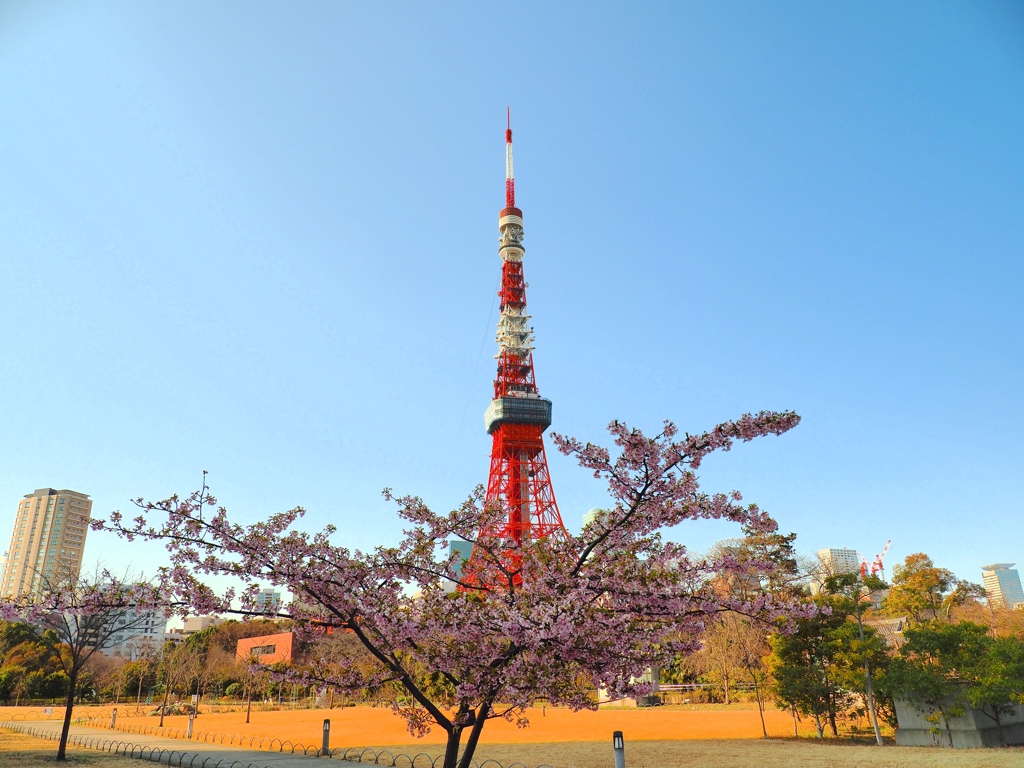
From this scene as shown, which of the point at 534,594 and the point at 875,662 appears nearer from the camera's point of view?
the point at 534,594

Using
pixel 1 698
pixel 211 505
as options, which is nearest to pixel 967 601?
pixel 211 505

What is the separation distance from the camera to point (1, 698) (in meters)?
41.7

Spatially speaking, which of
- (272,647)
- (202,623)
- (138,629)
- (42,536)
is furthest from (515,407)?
(42,536)

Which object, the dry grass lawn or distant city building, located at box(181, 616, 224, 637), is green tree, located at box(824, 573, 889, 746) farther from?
the dry grass lawn

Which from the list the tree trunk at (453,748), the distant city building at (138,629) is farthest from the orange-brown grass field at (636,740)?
the tree trunk at (453,748)

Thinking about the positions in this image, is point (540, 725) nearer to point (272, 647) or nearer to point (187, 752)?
point (187, 752)

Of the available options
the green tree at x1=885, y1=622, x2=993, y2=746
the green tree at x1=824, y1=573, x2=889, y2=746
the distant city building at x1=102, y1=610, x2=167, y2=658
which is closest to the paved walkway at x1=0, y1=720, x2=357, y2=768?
the distant city building at x1=102, y1=610, x2=167, y2=658

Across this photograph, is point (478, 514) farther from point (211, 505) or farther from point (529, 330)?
point (529, 330)

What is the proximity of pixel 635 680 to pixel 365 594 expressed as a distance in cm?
351

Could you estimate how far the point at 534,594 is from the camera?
22.3 ft

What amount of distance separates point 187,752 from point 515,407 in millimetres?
40462

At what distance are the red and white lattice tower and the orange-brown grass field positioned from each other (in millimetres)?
19396

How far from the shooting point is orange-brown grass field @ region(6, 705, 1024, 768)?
51.6ft

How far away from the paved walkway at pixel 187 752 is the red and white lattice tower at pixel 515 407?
28516mm
